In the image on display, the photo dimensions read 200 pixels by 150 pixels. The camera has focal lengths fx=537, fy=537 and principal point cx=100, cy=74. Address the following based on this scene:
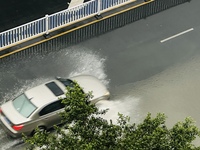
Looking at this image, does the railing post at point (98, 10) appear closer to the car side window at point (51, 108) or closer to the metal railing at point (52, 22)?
→ the metal railing at point (52, 22)

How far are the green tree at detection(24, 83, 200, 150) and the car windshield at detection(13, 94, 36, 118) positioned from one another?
562cm

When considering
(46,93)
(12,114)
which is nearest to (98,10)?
(46,93)

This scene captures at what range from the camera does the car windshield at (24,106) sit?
66.2ft

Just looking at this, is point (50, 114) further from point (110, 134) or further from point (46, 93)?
point (110, 134)

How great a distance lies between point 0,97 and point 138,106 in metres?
5.76

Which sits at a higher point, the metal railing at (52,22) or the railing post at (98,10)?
the railing post at (98,10)

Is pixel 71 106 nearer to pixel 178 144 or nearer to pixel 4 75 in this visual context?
pixel 178 144

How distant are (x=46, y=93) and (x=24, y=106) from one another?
0.99 m

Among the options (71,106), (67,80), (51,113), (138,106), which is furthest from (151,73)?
(71,106)

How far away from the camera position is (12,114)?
20.3 meters

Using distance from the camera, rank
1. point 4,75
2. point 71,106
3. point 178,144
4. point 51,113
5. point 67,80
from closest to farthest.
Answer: point 178,144, point 71,106, point 51,113, point 67,80, point 4,75

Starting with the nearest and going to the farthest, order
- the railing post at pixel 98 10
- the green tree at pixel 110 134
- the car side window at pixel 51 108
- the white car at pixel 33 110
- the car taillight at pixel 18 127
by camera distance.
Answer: the green tree at pixel 110 134
the car taillight at pixel 18 127
the white car at pixel 33 110
the car side window at pixel 51 108
the railing post at pixel 98 10

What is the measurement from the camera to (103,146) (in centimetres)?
1389

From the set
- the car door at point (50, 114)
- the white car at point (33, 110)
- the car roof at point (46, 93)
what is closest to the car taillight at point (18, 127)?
the white car at point (33, 110)
